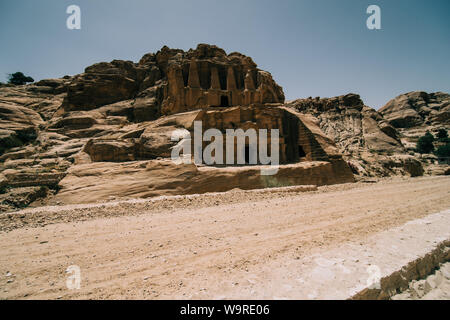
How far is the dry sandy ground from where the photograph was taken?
3.48m

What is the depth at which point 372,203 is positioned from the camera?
9.48 m

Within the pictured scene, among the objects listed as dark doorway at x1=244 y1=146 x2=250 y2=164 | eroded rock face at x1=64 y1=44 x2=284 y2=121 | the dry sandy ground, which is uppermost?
eroded rock face at x1=64 y1=44 x2=284 y2=121

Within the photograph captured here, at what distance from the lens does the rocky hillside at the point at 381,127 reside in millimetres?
26944

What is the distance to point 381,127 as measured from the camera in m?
37.1

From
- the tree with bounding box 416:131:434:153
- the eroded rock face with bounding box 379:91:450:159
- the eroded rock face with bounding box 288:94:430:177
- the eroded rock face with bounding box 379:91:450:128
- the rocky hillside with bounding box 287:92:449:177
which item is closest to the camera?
the eroded rock face with bounding box 288:94:430:177

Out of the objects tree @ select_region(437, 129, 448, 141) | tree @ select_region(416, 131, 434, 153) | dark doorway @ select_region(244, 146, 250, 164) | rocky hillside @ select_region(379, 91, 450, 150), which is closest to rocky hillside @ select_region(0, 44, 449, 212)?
dark doorway @ select_region(244, 146, 250, 164)

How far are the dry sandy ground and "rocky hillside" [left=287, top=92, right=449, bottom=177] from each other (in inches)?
809

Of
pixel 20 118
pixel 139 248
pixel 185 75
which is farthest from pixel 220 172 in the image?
pixel 20 118

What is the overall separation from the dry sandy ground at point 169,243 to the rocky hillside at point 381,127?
20543mm

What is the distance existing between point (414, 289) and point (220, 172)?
37.1 ft

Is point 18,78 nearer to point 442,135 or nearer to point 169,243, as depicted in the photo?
point 169,243

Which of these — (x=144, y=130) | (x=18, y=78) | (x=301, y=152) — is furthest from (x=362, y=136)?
(x=18, y=78)

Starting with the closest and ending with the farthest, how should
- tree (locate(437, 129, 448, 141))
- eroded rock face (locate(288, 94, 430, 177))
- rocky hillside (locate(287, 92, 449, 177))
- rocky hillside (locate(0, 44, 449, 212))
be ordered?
1. rocky hillside (locate(0, 44, 449, 212))
2. eroded rock face (locate(288, 94, 430, 177))
3. rocky hillside (locate(287, 92, 449, 177))
4. tree (locate(437, 129, 448, 141))

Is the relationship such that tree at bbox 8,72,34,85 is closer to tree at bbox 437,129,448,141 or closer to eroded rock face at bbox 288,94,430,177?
eroded rock face at bbox 288,94,430,177
